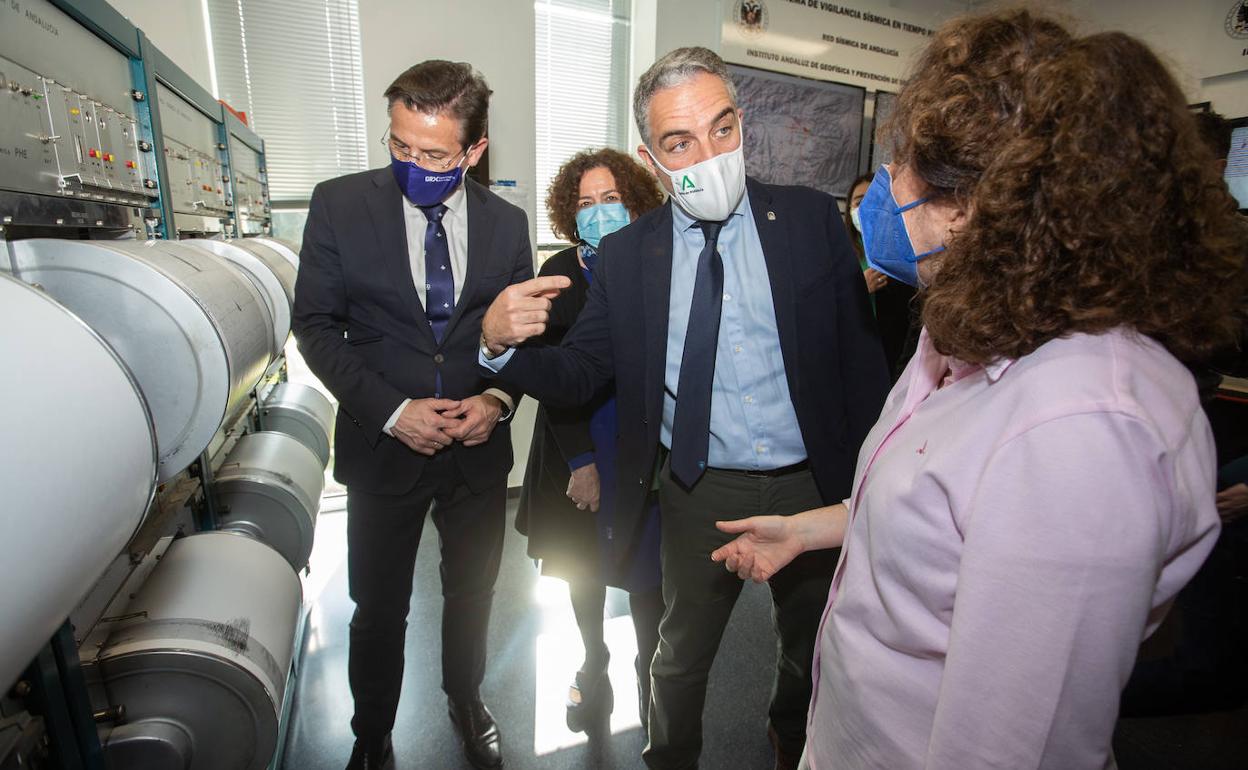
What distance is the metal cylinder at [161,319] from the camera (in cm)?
98

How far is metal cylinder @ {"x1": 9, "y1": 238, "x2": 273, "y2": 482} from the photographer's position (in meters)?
→ 0.98

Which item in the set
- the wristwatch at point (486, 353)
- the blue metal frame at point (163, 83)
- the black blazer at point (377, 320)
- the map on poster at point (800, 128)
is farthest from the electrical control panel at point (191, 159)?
the map on poster at point (800, 128)

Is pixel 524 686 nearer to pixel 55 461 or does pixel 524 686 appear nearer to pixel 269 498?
pixel 269 498

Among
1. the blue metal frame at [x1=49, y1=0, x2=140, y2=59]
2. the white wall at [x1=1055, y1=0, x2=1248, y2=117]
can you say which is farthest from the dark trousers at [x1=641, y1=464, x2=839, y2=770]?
the white wall at [x1=1055, y1=0, x2=1248, y2=117]

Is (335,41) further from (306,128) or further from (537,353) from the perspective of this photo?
(537,353)

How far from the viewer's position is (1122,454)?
0.52m

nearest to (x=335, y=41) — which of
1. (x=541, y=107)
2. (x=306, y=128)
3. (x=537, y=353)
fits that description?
(x=306, y=128)

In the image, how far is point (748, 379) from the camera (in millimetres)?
1449

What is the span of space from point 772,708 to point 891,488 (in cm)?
128

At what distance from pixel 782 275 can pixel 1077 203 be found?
883mm

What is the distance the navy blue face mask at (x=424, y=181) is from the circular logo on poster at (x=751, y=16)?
3.04m

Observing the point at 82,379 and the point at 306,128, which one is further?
the point at 306,128

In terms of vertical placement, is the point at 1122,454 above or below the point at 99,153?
below

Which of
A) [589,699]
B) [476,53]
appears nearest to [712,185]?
[589,699]
